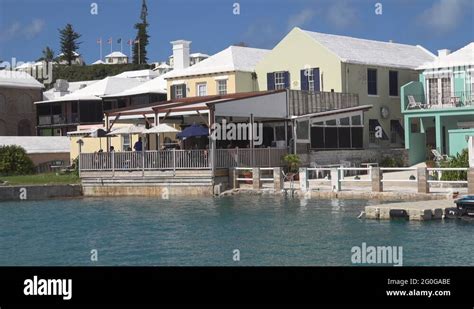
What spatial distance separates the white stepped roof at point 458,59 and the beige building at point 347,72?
366 centimetres

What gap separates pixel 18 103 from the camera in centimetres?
7700

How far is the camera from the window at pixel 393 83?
5031 centimetres

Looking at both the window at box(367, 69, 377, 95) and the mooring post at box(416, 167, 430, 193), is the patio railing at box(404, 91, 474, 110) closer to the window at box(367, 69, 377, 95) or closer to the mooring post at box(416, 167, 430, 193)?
the window at box(367, 69, 377, 95)

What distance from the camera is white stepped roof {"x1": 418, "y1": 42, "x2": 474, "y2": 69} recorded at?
149 feet

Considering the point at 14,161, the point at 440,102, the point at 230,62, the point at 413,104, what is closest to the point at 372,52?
the point at 413,104

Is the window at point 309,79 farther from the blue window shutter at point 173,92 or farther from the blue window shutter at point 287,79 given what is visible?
the blue window shutter at point 173,92

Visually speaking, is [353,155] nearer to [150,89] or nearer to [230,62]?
[230,62]

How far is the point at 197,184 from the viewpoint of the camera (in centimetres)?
3916

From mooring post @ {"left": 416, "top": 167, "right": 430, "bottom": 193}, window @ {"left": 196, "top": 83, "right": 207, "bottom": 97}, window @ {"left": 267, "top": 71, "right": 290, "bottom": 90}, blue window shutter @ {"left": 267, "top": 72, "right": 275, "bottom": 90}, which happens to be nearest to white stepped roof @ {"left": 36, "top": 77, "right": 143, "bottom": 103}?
window @ {"left": 196, "top": 83, "right": 207, "bottom": 97}

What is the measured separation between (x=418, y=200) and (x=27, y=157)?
30503mm

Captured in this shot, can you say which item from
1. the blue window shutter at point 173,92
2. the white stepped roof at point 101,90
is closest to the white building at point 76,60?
the white stepped roof at point 101,90

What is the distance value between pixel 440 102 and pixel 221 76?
14.2m

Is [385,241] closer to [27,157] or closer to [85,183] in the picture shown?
[85,183]

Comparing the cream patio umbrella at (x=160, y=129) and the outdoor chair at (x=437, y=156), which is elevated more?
the cream patio umbrella at (x=160, y=129)
